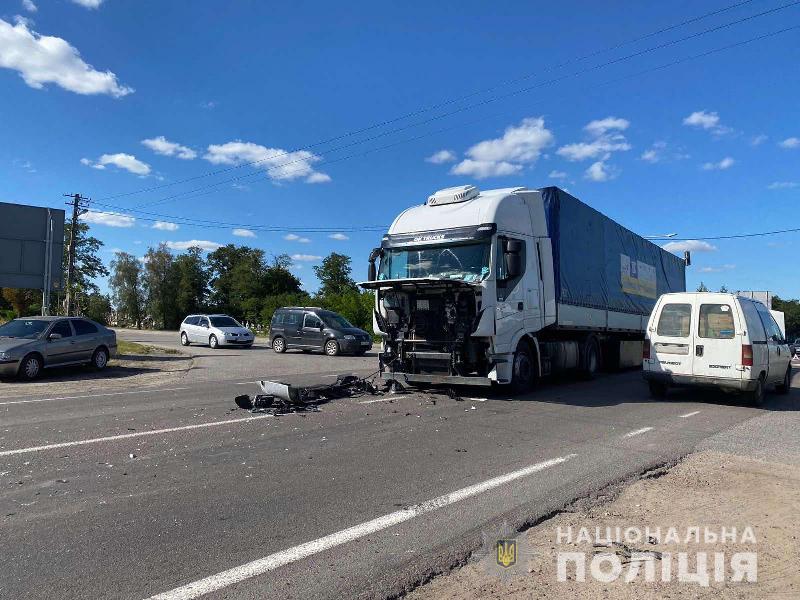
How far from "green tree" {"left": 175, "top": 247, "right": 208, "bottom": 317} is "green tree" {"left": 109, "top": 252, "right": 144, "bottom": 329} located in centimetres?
507

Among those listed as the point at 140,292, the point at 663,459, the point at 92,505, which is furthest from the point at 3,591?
the point at 140,292

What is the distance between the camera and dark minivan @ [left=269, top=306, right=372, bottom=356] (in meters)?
24.0

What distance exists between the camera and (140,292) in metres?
80.7

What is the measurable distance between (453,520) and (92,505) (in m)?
2.90

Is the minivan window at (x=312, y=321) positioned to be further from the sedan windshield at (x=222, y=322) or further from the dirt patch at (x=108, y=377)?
the sedan windshield at (x=222, y=322)

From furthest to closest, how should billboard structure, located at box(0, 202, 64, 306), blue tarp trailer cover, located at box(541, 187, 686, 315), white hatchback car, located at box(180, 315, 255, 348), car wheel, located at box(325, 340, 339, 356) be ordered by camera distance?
white hatchback car, located at box(180, 315, 255, 348)
car wheel, located at box(325, 340, 339, 356)
billboard structure, located at box(0, 202, 64, 306)
blue tarp trailer cover, located at box(541, 187, 686, 315)

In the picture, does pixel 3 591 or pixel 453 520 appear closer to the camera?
pixel 3 591

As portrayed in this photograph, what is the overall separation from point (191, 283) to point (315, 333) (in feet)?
213

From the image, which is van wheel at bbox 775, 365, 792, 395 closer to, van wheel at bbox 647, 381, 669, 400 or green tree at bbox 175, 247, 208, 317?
van wheel at bbox 647, 381, 669, 400

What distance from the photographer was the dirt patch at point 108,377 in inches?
499

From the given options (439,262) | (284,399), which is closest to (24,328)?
(284,399)

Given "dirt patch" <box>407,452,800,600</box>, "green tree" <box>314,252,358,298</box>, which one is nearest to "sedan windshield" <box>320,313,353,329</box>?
"dirt patch" <box>407,452,800,600</box>

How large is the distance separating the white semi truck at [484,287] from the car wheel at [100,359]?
30.7 feet

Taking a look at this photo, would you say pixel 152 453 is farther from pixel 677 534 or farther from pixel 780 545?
pixel 780 545
